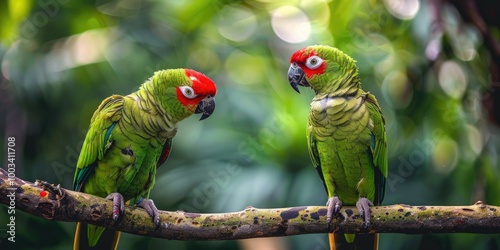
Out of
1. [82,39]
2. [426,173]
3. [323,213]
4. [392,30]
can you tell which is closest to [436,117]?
Result: [426,173]

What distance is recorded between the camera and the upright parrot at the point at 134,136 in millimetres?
2324

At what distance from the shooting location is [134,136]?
Answer: 2.41 meters

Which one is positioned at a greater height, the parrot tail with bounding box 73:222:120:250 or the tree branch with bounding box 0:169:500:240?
the parrot tail with bounding box 73:222:120:250

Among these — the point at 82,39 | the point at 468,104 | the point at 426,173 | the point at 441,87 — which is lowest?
the point at 426,173

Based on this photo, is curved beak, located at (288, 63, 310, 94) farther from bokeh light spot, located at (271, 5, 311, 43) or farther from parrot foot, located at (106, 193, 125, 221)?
bokeh light spot, located at (271, 5, 311, 43)

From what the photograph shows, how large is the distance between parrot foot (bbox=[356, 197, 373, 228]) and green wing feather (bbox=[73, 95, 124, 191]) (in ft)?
3.59

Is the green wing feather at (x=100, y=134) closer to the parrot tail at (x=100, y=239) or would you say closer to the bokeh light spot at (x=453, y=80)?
the parrot tail at (x=100, y=239)

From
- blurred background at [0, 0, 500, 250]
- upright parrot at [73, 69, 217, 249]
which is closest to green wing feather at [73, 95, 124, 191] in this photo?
upright parrot at [73, 69, 217, 249]

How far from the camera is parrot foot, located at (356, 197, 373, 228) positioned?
2.23 metres

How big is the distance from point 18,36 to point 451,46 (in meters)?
3.17

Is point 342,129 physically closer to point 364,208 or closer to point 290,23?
point 364,208

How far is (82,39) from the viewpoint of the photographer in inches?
168

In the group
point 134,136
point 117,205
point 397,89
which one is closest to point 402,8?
point 397,89

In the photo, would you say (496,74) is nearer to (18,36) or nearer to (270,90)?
(270,90)
